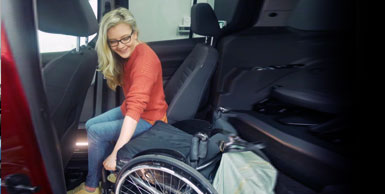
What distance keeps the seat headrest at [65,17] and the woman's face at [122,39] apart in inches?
5.6

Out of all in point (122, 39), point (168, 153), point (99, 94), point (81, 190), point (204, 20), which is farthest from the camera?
point (99, 94)

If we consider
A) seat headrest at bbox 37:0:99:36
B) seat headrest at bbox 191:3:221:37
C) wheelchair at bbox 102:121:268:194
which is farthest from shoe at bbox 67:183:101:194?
seat headrest at bbox 191:3:221:37

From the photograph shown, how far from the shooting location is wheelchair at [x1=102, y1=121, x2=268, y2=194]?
2.94 feet

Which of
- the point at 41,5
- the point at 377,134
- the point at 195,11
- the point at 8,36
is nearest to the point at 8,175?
the point at 8,36

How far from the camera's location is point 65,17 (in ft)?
3.07

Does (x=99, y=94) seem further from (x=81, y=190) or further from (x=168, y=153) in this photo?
(x=168, y=153)

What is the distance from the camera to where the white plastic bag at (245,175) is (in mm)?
843

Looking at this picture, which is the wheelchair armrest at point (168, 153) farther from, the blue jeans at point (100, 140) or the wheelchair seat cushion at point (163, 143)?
the blue jeans at point (100, 140)

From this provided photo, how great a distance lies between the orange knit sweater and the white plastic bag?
40 centimetres

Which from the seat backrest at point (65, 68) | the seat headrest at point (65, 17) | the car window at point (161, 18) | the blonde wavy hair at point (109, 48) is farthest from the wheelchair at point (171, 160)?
the car window at point (161, 18)

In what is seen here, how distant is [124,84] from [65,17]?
47 cm

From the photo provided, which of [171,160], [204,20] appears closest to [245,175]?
[171,160]

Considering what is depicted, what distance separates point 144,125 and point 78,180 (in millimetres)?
472

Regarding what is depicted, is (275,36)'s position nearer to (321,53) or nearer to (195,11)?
(321,53)
